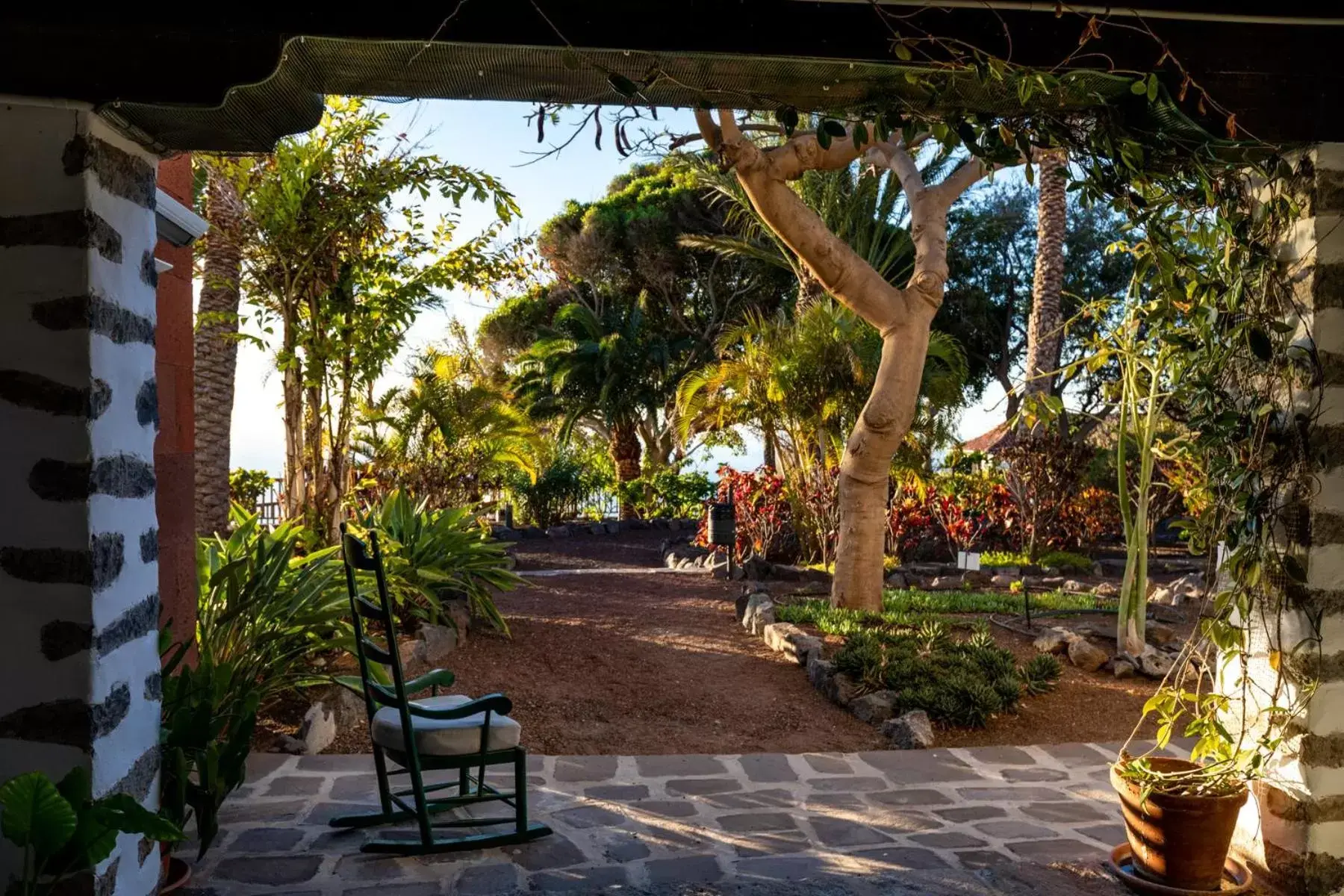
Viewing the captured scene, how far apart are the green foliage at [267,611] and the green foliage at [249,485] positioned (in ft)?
30.6

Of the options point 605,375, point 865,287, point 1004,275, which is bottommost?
point 865,287

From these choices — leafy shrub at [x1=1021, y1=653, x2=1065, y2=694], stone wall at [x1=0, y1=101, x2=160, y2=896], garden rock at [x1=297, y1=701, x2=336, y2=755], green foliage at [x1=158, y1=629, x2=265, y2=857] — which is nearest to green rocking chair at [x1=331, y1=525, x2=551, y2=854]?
green foliage at [x1=158, y1=629, x2=265, y2=857]

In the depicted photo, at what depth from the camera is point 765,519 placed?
1258 cm

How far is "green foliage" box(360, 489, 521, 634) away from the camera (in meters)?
7.12

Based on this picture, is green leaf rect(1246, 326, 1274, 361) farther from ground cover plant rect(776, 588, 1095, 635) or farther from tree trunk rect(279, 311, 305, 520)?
tree trunk rect(279, 311, 305, 520)

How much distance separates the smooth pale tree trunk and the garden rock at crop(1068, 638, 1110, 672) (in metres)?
1.72

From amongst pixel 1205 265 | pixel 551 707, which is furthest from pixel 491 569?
pixel 1205 265

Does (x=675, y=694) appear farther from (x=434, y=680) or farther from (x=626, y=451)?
(x=626, y=451)

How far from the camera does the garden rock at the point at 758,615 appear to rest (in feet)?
27.2

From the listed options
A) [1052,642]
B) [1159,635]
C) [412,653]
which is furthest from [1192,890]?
[1159,635]

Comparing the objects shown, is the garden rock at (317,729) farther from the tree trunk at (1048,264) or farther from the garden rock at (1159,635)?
the tree trunk at (1048,264)

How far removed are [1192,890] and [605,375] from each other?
58.2ft

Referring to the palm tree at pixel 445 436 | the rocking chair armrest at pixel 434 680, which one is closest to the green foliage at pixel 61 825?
the rocking chair armrest at pixel 434 680

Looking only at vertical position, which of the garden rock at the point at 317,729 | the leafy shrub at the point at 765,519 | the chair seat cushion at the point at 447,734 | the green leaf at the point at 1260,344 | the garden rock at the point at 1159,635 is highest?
the green leaf at the point at 1260,344
